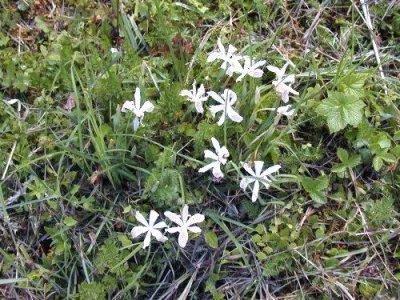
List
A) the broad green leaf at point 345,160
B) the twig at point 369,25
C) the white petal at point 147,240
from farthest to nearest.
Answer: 1. the twig at point 369,25
2. the broad green leaf at point 345,160
3. the white petal at point 147,240

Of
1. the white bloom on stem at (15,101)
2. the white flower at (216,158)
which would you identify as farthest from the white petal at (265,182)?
the white bloom on stem at (15,101)

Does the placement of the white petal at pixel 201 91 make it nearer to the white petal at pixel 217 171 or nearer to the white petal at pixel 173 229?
the white petal at pixel 217 171

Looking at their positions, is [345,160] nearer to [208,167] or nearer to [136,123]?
[208,167]

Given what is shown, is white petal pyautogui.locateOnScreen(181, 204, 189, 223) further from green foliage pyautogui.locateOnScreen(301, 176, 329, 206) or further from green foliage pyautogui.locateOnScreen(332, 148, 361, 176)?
green foliage pyautogui.locateOnScreen(332, 148, 361, 176)

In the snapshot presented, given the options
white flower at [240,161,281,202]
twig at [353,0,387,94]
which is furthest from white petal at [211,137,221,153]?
twig at [353,0,387,94]

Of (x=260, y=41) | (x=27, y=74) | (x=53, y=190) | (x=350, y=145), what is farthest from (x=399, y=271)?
(x=27, y=74)

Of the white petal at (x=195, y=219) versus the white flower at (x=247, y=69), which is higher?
the white flower at (x=247, y=69)

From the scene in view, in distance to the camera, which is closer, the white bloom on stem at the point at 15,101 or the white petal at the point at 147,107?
the white petal at the point at 147,107
